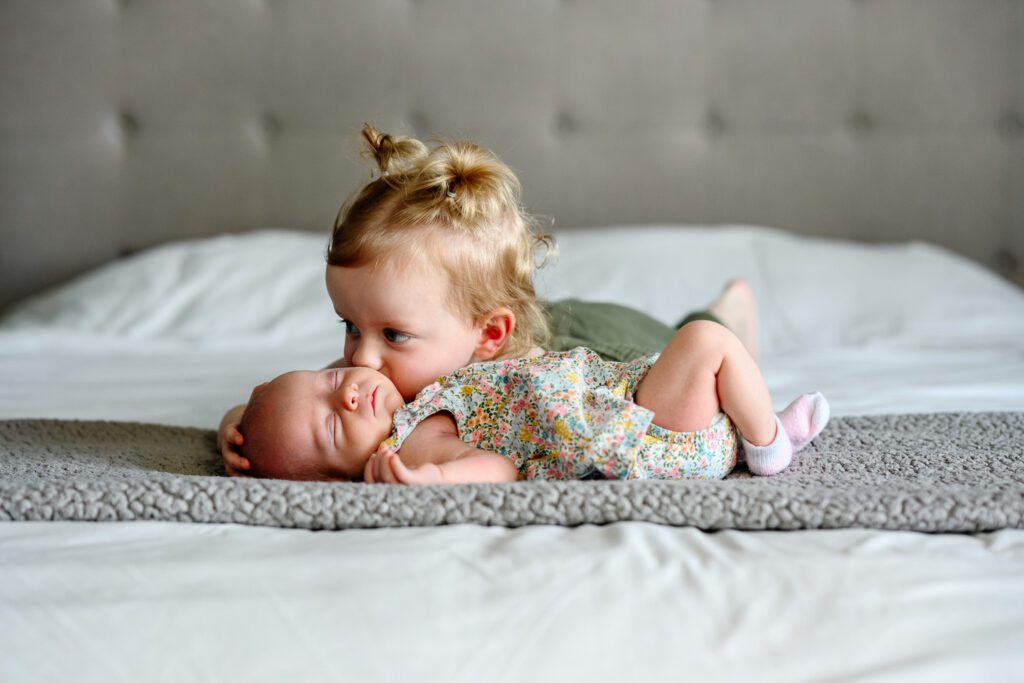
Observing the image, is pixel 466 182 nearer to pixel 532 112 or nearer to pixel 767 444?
pixel 767 444

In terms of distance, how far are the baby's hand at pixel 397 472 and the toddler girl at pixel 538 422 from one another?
0.01 m

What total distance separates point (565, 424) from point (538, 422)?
0.12 ft

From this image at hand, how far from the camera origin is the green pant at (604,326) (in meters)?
1.31

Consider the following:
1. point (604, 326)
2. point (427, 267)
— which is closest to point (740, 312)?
point (604, 326)

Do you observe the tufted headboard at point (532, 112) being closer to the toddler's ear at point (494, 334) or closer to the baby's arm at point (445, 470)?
the toddler's ear at point (494, 334)

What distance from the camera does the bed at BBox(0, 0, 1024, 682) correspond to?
740 millimetres

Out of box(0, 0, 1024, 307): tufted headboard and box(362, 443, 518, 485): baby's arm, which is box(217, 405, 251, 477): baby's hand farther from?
box(0, 0, 1024, 307): tufted headboard

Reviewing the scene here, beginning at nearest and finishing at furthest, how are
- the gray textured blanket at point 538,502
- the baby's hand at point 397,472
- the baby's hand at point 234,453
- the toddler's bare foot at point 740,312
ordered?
the gray textured blanket at point 538,502, the baby's hand at point 397,472, the baby's hand at point 234,453, the toddler's bare foot at point 740,312

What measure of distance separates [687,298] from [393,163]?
0.86m

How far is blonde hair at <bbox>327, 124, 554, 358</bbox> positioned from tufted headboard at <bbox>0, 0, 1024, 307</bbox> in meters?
1.07

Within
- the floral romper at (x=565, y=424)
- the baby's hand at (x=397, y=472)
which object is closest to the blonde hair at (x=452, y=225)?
the floral romper at (x=565, y=424)

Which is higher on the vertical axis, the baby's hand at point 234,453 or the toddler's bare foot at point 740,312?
the baby's hand at point 234,453

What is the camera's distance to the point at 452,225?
38.3 inches

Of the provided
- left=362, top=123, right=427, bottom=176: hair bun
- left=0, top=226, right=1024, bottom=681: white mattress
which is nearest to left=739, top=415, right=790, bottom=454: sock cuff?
left=0, top=226, right=1024, bottom=681: white mattress
